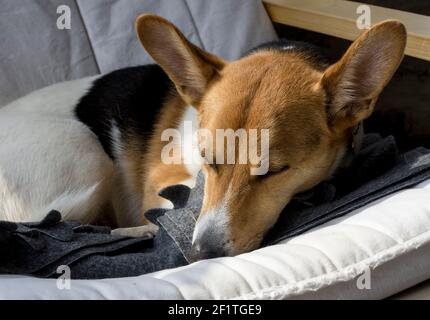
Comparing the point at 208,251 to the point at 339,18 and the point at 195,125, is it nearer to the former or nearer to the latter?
the point at 195,125

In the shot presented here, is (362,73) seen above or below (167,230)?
above

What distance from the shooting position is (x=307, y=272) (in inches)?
57.5

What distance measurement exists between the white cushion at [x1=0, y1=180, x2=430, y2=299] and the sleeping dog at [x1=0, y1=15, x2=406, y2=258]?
20cm

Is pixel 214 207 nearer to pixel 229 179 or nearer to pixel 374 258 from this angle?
pixel 229 179

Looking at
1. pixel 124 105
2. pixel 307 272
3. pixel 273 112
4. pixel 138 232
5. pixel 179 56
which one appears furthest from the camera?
pixel 124 105

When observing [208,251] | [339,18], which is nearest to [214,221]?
[208,251]

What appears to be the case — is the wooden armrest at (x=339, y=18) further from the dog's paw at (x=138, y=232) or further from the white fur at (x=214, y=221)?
the dog's paw at (x=138, y=232)

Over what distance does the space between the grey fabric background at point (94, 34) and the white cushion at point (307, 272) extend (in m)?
1.36

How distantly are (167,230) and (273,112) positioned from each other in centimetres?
46

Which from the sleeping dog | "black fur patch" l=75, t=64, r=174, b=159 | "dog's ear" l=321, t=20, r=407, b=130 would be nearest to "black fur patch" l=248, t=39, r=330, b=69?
the sleeping dog

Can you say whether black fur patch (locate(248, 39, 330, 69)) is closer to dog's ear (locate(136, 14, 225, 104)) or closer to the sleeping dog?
the sleeping dog

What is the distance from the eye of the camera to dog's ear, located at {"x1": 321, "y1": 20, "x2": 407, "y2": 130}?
1.73 metres
